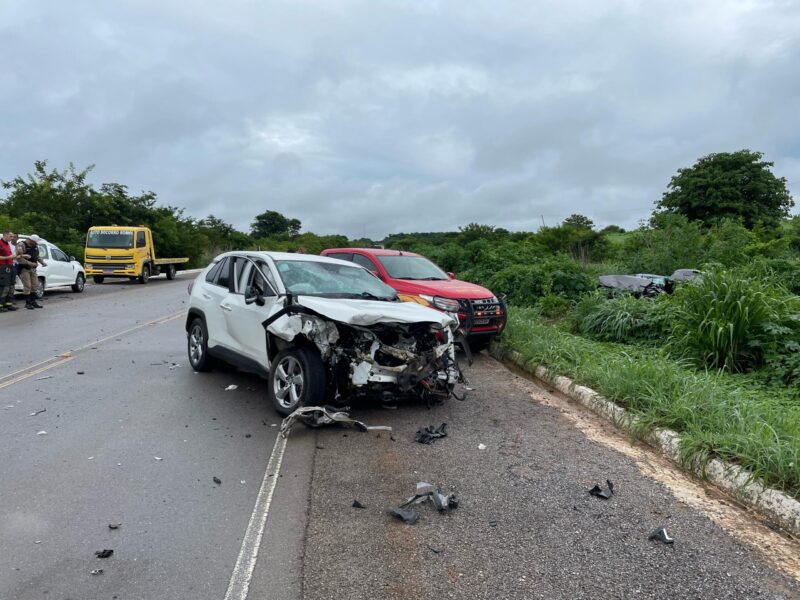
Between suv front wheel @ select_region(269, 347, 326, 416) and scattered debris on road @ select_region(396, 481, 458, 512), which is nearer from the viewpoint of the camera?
scattered debris on road @ select_region(396, 481, 458, 512)

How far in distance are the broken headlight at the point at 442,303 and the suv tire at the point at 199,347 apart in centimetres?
342

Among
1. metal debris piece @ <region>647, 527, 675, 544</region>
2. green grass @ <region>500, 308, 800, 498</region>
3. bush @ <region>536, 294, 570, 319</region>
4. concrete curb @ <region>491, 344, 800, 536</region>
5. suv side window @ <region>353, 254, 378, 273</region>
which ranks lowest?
metal debris piece @ <region>647, 527, 675, 544</region>

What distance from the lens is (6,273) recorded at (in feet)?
48.1

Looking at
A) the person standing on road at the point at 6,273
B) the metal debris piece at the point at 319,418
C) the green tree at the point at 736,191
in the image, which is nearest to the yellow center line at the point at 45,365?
the metal debris piece at the point at 319,418

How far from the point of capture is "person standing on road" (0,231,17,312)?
47.7 feet

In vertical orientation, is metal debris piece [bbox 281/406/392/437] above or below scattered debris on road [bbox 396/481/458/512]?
above

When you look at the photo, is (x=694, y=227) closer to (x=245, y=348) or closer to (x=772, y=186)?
(x=245, y=348)

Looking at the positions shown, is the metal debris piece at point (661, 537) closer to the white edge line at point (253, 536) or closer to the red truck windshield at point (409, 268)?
the white edge line at point (253, 536)

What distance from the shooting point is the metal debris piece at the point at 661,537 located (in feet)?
11.6

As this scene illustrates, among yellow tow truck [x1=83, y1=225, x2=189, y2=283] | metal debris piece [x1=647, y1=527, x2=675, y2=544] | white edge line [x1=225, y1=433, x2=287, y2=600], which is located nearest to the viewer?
white edge line [x1=225, y1=433, x2=287, y2=600]

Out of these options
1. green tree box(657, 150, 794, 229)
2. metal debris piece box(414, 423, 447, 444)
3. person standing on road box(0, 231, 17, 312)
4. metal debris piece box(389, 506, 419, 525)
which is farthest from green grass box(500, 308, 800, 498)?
green tree box(657, 150, 794, 229)

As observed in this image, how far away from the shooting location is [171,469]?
14.6 feet

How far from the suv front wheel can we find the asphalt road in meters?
0.24

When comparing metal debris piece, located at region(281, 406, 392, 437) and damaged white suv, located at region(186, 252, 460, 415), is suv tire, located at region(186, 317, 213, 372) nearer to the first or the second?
damaged white suv, located at region(186, 252, 460, 415)
